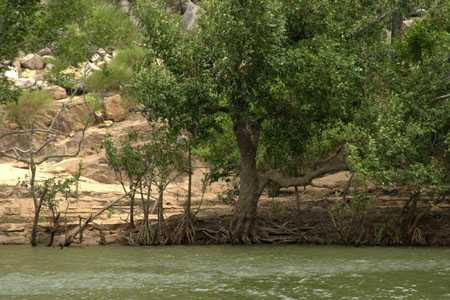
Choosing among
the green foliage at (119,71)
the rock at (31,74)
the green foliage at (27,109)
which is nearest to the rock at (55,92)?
the green foliage at (27,109)

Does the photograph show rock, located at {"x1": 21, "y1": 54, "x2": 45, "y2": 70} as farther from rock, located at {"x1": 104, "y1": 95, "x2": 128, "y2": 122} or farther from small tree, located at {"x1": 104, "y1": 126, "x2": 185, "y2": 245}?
small tree, located at {"x1": 104, "y1": 126, "x2": 185, "y2": 245}

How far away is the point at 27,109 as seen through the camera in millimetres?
49406

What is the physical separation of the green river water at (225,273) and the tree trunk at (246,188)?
1016 mm

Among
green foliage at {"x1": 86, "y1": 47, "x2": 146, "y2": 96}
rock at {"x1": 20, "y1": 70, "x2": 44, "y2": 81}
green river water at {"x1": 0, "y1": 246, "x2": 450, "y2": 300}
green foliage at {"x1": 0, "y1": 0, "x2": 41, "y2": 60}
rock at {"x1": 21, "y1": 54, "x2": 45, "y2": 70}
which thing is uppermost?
rock at {"x1": 21, "y1": 54, "x2": 45, "y2": 70}

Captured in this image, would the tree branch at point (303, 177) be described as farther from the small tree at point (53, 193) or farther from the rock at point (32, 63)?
the rock at point (32, 63)

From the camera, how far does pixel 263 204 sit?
3428cm

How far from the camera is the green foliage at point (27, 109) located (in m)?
49.2

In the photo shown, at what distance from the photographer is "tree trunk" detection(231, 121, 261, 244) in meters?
29.8

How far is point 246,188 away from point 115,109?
70.2 feet

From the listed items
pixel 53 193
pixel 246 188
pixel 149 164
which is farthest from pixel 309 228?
pixel 53 193

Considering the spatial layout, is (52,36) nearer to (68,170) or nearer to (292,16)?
(292,16)

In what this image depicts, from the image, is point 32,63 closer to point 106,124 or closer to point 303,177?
point 106,124

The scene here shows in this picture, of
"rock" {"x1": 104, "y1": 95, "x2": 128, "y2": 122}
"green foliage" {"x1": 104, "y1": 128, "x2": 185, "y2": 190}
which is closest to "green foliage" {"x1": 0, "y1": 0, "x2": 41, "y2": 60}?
"green foliage" {"x1": 104, "y1": 128, "x2": 185, "y2": 190}

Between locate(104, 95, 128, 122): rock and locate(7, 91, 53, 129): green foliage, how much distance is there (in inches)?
132
